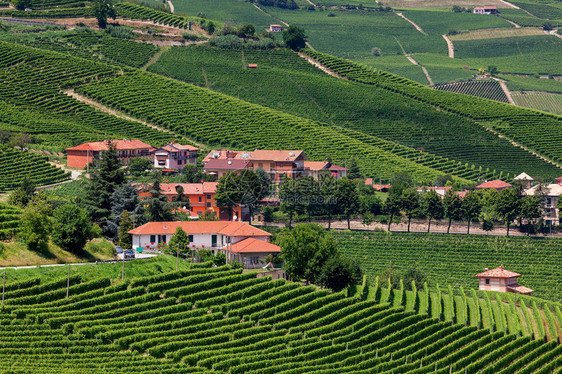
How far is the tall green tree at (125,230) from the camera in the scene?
204 feet

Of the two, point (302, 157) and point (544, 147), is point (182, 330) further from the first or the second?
point (544, 147)

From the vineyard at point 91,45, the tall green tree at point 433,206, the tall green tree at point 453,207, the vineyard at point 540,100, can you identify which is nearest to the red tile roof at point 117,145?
the tall green tree at point 433,206

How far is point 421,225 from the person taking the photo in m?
87.2

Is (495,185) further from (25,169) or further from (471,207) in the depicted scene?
(25,169)

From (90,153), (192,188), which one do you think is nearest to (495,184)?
(192,188)

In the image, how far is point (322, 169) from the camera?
96.0 meters

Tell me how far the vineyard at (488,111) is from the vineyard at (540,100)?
66.0 ft

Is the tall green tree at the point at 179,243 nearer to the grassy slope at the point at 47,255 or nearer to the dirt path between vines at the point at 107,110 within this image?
the grassy slope at the point at 47,255

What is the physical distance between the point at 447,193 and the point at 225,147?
94.3 feet

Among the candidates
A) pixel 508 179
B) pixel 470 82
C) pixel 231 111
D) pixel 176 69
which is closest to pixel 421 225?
pixel 508 179

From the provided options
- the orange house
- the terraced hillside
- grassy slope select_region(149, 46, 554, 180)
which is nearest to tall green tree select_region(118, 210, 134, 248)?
the terraced hillside

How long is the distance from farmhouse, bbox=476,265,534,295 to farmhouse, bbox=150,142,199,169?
37.8 m

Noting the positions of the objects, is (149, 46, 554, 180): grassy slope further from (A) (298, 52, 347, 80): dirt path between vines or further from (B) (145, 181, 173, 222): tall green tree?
(B) (145, 181, 173, 222): tall green tree

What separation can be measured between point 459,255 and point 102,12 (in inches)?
3343
